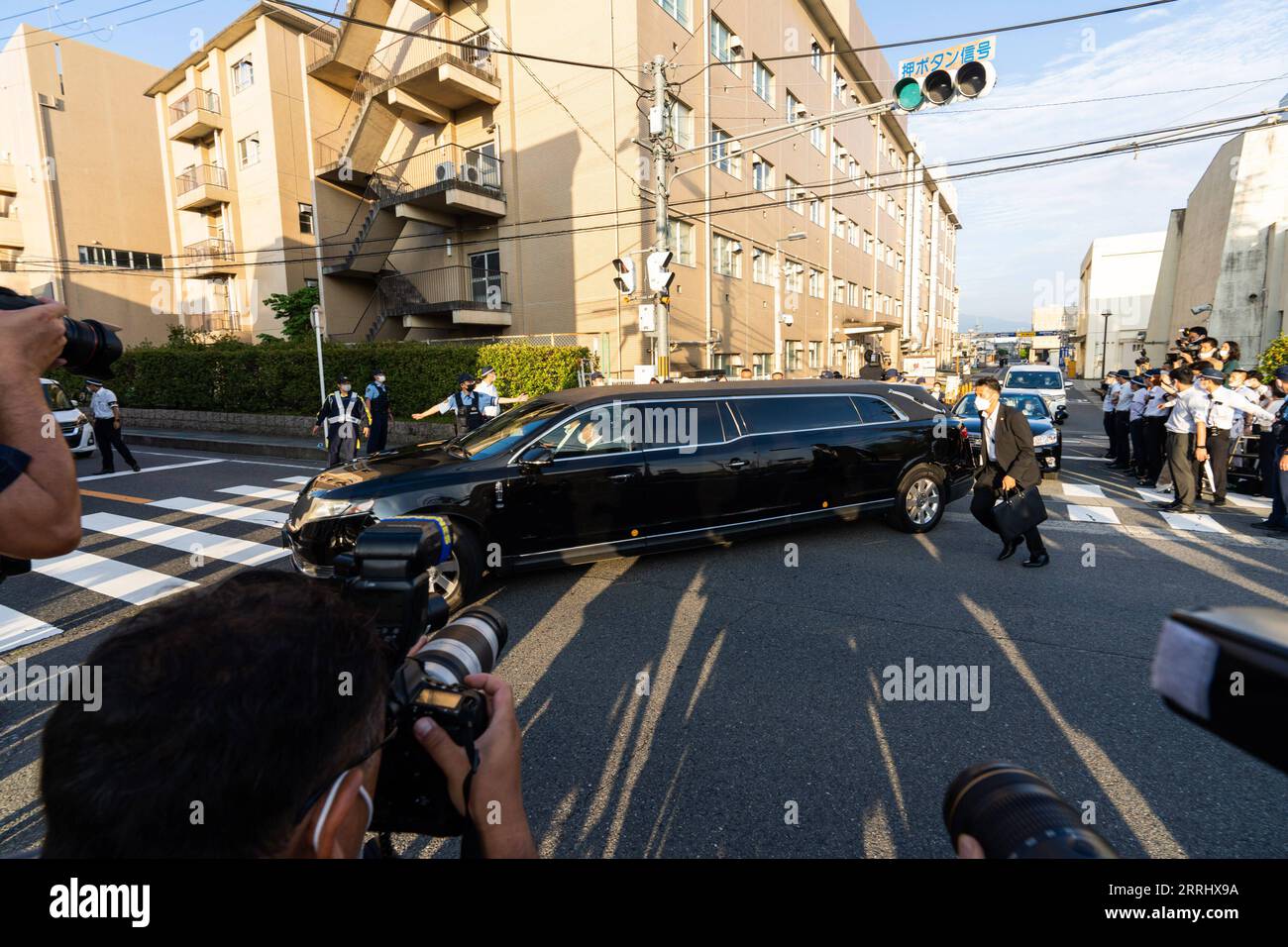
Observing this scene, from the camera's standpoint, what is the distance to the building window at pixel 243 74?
79.6 ft

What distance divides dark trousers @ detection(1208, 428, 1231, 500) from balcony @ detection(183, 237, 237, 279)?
30729 millimetres

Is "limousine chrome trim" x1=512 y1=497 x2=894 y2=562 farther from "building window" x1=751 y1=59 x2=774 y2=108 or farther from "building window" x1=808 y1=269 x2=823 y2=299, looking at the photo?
"building window" x1=808 y1=269 x2=823 y2=299

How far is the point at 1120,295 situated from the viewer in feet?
181

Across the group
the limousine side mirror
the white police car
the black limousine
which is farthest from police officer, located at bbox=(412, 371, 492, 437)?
the white police car

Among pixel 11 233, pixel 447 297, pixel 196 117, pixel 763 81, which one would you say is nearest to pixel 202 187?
pixel 196 117

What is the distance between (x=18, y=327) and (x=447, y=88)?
67.3 feet

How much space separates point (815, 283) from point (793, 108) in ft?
25.9

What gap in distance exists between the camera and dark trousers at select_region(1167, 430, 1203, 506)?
27.7 ft

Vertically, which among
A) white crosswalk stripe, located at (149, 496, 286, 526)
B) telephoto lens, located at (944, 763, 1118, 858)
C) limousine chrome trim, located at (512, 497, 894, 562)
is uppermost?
telephoto lens, located at (944, 763, 1118, 858)
